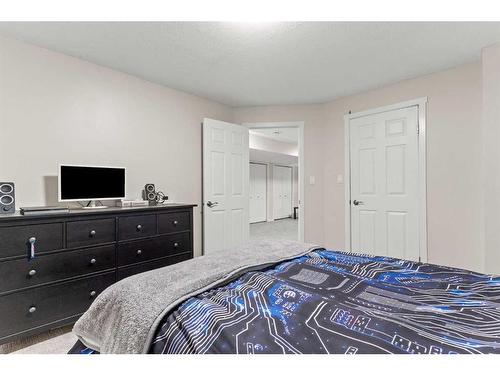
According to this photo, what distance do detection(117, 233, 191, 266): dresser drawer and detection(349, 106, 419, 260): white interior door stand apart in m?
2.24

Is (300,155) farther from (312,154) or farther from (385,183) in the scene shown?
(385,183)

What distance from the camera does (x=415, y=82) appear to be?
3078mm

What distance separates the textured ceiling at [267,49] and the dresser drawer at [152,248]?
167 centimetres

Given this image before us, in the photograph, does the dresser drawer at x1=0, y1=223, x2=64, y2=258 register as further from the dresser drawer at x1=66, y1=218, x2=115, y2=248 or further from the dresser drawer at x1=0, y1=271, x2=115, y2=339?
the dresser drawer at x1=0, y1=271, x2=115, y2=339

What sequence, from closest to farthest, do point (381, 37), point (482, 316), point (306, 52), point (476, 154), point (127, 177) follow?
point (482, 316) → point (381, 37) → point (306, 52) → point (476, 154) → point (127, 177)

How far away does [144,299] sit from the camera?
107 cm

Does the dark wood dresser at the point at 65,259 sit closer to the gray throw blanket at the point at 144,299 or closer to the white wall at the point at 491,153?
the gray throw blanket at the point at 144,299

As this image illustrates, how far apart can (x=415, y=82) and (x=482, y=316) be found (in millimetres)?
2891

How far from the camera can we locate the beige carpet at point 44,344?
1845mm

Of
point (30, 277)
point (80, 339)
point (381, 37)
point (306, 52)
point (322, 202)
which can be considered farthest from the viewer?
point (322, 202)

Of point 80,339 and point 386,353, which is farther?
point 80,339

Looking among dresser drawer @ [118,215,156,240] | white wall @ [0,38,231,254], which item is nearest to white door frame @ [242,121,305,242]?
white wall @ [0,38,231,254]
